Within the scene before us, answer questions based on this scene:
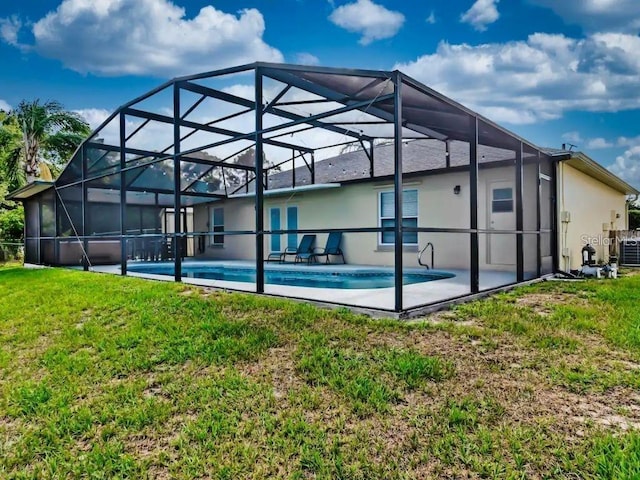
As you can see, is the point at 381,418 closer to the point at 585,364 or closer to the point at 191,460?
the point at 191,460

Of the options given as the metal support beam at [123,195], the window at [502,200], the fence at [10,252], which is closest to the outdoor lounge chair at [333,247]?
the window at [502,200]

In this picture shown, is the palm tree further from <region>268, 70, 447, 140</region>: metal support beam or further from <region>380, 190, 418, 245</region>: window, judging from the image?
<region>268, 70, 447, 140</region>: metal support beam

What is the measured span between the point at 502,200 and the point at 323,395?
831cm

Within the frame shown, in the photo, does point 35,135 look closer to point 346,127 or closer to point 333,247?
point 333,247

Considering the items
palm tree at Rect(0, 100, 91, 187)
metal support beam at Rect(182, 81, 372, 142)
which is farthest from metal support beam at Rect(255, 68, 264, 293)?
palm tree at Rect(0, 100, 91, 187)

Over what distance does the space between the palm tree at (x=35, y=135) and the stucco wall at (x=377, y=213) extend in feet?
35.3

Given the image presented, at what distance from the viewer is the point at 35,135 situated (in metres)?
20.5

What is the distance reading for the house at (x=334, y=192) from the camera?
20.5ft

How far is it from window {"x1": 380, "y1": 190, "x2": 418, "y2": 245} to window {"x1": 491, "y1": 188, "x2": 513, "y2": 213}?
2.02m

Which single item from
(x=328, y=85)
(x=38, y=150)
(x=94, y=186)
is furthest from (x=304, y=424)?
(x=38, y=150)

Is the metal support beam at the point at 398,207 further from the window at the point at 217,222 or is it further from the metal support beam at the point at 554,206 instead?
the window at the point at 217,222

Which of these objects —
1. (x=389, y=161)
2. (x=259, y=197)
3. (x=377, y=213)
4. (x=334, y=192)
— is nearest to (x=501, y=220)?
(x=377, y=213)

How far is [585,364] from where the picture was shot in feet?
11.0

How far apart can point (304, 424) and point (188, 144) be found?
28.4 feet
